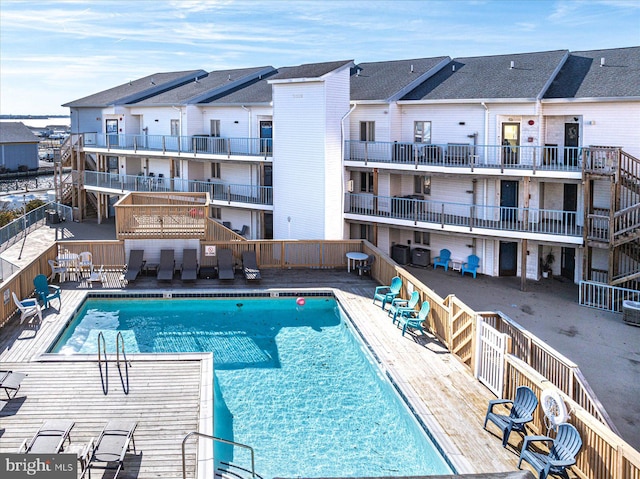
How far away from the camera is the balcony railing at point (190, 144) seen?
31.3m

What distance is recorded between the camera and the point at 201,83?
3859 centimetres

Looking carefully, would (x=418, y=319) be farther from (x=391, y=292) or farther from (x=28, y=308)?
(x=28, y=308)

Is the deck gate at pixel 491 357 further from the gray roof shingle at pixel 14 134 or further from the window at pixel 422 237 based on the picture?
the gray roof shingle at pixel 14 134

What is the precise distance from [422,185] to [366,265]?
552 cm

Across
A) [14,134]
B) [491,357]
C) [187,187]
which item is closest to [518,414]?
[491,357]

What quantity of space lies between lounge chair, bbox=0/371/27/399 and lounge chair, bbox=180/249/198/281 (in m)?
9.54

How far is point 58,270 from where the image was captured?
22859mm

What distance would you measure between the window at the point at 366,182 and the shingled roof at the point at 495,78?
3843 mm

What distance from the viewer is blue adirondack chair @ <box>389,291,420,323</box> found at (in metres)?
18.7

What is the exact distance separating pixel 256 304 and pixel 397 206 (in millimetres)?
8437

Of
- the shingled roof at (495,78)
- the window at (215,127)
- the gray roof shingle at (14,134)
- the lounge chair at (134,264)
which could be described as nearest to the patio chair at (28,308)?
the lounge chair at (134,264)

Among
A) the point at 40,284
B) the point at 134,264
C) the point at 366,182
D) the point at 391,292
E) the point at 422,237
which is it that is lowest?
the point at 391,292

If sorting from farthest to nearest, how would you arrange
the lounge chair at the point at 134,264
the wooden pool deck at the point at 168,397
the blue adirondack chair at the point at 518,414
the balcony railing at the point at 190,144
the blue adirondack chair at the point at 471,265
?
the balcony railing at the point at 190,144 < the blue adirondack chair at the point at 471,265 < the lounge chair at the point at 134,264 < the blue adirondack chair at the point at 518,414 < the wooden pool deck at the point at 168,397

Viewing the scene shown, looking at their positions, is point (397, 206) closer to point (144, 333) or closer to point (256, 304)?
point (256, 304)
